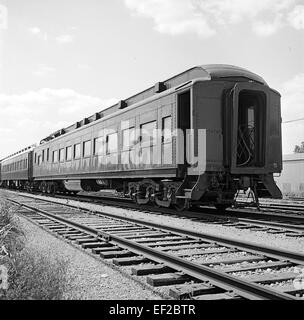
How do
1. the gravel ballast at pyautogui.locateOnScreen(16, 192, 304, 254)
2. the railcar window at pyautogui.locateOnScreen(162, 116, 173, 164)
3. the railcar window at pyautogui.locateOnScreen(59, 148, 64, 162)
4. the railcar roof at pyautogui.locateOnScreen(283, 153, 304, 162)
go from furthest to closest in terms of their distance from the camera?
the railcar roof at pyautogui.locateOnScreen(283, 153, 304, 162) < the railcar window at pyautogui.locateOnScreen(59, 148, 64, 162) < the railcar window at pyautogui.locateOnScreen(162, 116, 173, 164) < the gravel ballast at pyautogui.locateOnScreen(16, 192, 304, 254)

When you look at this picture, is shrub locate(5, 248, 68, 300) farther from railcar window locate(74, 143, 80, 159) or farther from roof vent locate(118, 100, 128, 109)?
railcar window locate(74, 143, 80, 159)

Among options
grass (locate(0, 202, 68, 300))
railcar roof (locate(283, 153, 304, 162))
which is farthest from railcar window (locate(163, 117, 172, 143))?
railcar roof (locate(283, 153, 304, 162))

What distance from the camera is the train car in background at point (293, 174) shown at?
1251 inches

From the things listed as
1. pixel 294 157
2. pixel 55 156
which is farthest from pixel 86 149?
pixel 294 157

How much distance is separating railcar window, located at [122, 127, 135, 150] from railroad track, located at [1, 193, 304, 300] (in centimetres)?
470

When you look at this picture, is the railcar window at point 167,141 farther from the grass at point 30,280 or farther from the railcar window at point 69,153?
the railcar window at point 69,153

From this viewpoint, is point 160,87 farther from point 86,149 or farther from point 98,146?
point 86,149

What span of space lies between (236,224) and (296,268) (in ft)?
14.6

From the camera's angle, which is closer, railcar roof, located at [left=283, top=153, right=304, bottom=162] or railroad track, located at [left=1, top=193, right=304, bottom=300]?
railroad track, located at [left=1, top=193, right=304, bottom=300]

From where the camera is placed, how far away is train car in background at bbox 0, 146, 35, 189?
29538mm

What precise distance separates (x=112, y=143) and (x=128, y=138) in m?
1.44

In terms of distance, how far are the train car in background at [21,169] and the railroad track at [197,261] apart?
2202cm
